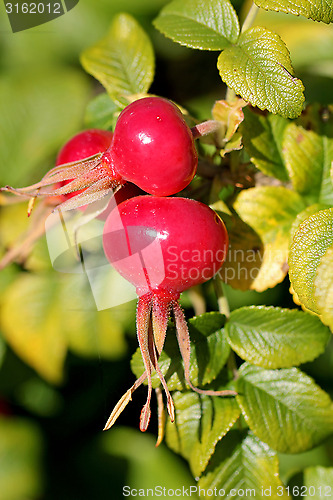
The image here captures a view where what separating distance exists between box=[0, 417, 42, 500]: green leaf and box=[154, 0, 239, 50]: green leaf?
78.8 inches

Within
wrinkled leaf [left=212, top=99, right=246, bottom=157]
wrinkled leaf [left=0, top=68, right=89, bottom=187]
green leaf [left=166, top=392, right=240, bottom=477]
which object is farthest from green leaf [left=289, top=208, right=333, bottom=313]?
wrinkled leaf [left=0, top=68, right=89, bottom=187]

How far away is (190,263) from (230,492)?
803mm

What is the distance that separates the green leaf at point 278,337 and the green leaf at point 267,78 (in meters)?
0.59

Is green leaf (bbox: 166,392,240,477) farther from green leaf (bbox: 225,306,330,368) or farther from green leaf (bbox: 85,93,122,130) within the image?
green leaf (bbox: 85,93,122,130)

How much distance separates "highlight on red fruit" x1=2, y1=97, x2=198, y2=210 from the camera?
121 centimetres

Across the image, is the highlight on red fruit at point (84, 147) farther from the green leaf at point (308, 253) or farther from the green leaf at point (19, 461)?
the green leaf at point (19, 461)

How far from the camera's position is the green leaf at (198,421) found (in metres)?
1.52

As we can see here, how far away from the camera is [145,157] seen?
1.22m

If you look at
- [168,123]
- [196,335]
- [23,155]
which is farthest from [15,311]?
[168,123]

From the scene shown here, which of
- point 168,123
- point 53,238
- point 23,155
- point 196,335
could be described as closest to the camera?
point 168,123

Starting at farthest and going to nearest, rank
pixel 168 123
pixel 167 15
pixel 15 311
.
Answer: pixel 15 311
pixel 167 15
pixel 168 123

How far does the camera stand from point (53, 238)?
1992mm

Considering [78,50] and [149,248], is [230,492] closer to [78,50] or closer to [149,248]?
[149,248]

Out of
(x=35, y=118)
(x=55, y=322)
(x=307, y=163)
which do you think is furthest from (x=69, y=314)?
(x=307, y=163)
